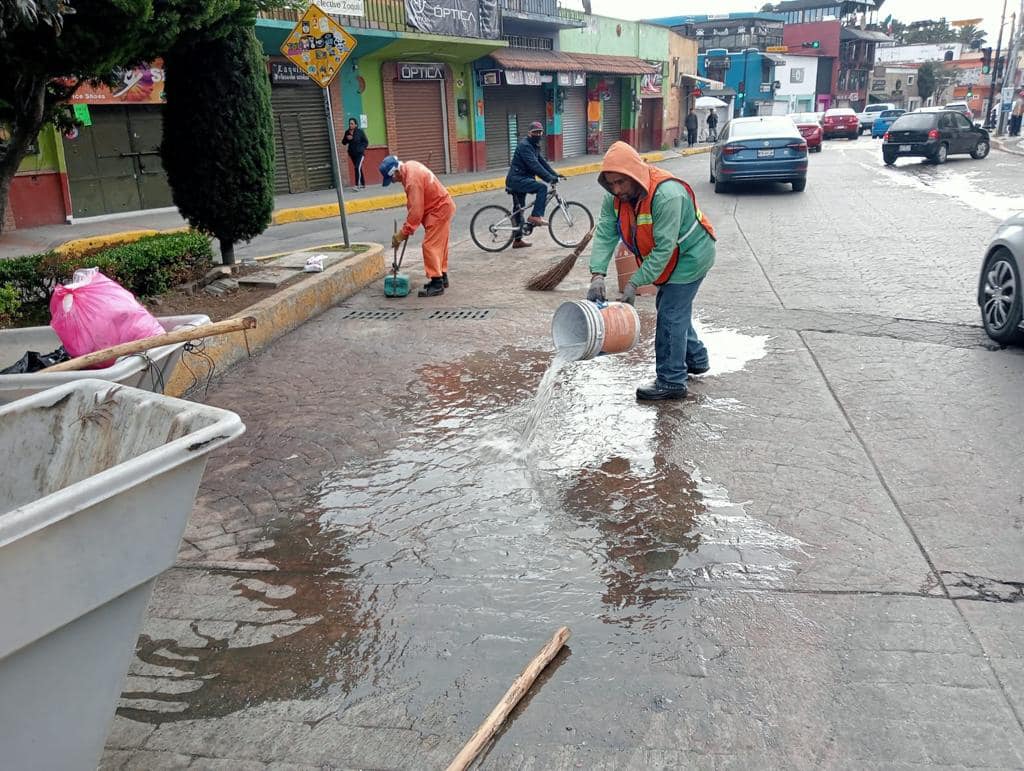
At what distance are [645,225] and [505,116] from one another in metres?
25.7

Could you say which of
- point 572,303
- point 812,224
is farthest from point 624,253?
point 812,224

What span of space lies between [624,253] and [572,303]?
0.92 m

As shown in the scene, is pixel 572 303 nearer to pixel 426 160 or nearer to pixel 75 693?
pixel 75 693

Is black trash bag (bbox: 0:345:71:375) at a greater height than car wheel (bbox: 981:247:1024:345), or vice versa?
black trash bag (bbox: 0:345:71:375)

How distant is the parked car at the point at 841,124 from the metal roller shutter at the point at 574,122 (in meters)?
16.4

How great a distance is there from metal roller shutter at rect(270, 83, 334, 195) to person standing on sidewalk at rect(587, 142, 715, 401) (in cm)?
1722

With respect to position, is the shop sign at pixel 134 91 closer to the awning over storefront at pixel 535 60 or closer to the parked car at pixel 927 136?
the awning over storefront at pixel 535 60

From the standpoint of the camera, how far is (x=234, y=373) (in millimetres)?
6656

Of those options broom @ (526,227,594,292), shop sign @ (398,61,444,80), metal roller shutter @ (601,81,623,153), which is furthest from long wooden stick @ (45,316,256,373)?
metal roller shutter @ (601,81,623,153)

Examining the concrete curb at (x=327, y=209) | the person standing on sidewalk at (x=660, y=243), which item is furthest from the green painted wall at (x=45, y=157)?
the person standing on sidewalk at (x=660, y=243)

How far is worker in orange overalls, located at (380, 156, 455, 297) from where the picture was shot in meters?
8.65

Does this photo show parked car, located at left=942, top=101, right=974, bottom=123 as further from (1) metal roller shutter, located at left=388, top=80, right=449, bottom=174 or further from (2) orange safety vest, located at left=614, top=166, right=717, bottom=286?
(2) orange safety vest, located at left=614, top=166, right=717, bottom=286

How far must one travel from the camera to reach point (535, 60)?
28.5 metres

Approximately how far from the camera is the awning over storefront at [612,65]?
31.7 meters
